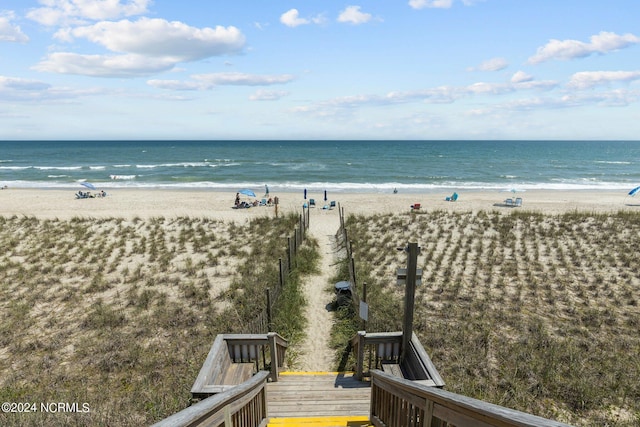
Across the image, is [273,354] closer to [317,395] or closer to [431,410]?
[317,395]

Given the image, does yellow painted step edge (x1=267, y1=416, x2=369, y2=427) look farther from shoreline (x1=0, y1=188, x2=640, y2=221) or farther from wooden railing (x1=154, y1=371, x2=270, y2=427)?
shoreline (x1=0, y1=188, x2=640, y2=221)

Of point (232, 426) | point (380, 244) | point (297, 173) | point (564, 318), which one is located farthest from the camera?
point (297, 173)

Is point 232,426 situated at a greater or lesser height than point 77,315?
greater

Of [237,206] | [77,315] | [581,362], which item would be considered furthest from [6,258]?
[581,362]

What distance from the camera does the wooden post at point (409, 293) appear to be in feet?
18.0

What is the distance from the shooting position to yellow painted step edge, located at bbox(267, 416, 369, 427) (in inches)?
199

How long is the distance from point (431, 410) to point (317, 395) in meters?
3.29

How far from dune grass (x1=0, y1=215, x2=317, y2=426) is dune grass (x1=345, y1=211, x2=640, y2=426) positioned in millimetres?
3354

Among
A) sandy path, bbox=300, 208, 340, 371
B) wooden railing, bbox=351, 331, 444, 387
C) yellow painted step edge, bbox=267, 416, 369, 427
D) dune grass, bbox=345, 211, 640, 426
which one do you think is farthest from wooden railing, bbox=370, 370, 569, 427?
sandy path, bbox=300, 208, 340, 371

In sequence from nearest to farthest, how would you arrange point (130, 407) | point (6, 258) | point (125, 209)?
point (130, 407) < point (6, 258) < point (125, 209)

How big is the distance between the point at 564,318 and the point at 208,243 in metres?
13.2

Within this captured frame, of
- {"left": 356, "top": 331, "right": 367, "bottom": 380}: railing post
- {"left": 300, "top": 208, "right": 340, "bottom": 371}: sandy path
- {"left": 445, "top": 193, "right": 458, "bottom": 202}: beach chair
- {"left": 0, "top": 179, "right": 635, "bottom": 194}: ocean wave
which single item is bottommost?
{"left": 300, "top": 208, "right": 340, "bottom": 371}: sandy path

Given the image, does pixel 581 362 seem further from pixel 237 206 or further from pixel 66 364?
pixel 237 206

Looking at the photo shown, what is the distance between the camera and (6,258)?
1398cm
